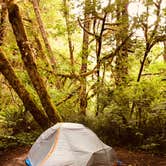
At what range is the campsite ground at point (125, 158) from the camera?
6.72 metres

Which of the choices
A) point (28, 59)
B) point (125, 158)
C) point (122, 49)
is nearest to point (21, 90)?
point (28, 59)

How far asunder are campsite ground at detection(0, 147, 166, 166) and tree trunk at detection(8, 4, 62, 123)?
140 centimetres

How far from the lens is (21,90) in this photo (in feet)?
27.6

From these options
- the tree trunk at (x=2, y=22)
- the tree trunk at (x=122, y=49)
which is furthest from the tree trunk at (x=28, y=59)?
the tree trunk at (x=122, y=49)

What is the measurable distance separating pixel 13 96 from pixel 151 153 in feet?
20.6

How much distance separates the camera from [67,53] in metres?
14.0

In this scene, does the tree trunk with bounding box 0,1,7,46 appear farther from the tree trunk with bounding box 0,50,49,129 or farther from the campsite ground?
the campsite ground

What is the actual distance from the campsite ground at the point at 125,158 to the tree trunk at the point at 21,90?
1.03 metres

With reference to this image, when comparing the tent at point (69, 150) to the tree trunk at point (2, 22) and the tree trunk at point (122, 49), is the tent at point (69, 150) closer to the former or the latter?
the tree trunk at point (122, 49)

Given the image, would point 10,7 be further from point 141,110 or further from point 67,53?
point 67,53

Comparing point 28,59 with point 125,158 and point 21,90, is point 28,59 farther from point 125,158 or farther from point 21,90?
point 125,158

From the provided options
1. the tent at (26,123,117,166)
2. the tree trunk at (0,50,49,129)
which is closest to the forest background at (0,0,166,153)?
the tree trunk at (0,50,49,129)

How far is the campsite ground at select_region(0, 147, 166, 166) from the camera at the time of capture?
6718mm

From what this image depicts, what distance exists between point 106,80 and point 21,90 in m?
2.80
